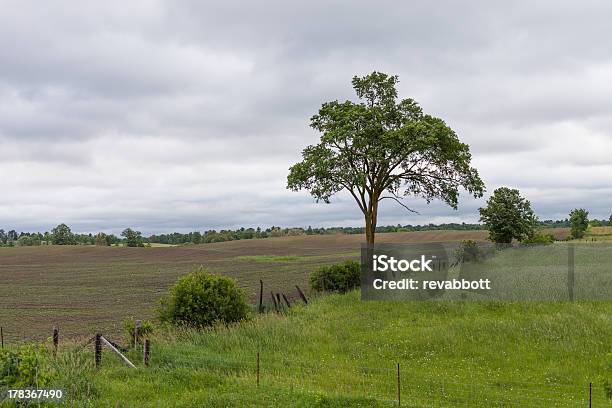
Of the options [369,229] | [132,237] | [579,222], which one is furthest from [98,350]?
[132,237]

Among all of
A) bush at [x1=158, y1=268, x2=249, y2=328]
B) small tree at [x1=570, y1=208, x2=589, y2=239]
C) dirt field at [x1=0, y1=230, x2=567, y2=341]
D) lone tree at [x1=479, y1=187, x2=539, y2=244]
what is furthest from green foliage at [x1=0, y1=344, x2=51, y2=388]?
small tree at [x1=570, y1=208, x2=589, y2=239]

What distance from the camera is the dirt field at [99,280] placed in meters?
32.3

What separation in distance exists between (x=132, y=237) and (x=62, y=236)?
74.5 ft

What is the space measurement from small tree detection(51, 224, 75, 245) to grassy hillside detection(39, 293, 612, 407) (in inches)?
5676

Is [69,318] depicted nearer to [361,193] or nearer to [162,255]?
[361,193]

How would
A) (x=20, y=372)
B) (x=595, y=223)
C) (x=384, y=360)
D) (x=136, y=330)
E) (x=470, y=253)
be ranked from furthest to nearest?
(x=595, y=223), (x=470, y=253), (x=136, y=330), (x=384, y=360), (x=20, y=372)

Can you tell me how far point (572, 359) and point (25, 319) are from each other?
99.7 ft

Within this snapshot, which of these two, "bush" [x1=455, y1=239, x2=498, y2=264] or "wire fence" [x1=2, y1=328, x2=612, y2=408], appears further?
"bush" [x1=455, y1=239, x2=498, y2=264]

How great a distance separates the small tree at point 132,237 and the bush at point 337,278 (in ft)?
395

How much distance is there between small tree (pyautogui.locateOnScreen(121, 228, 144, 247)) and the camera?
5813 inches

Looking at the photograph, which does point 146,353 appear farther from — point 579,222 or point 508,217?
point 579,222

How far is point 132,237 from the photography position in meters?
148

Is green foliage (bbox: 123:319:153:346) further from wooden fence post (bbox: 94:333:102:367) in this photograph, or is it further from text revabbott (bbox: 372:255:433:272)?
text revabbott (bbox: 372:255:433:272)

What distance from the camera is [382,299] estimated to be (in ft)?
103
